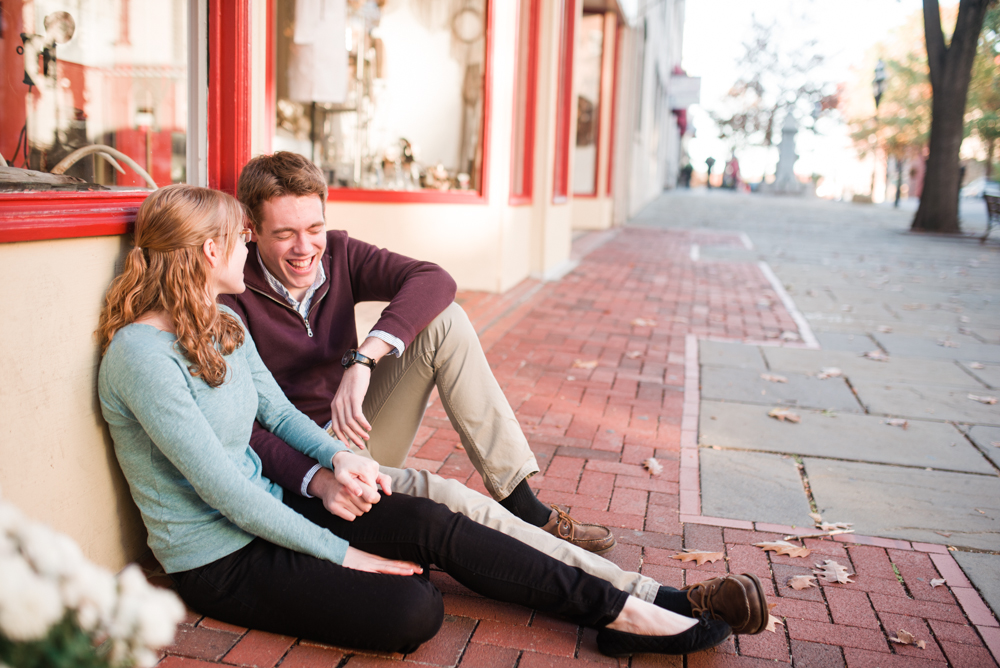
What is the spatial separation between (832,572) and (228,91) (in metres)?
2.48

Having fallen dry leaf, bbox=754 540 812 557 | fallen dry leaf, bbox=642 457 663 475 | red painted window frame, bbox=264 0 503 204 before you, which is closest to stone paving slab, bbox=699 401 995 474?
fallen dry leaf, bbox=642 457 663 475

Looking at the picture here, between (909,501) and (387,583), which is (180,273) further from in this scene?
(909,501)

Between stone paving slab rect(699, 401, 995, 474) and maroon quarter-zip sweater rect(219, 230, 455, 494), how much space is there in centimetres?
187

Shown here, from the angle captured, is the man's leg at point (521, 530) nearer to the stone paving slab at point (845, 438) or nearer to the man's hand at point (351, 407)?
the man's hand at point (351, 407)

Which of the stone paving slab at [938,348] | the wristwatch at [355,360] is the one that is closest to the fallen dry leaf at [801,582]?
the wristwatch at [355,360]

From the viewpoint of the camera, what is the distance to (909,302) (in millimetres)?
7953

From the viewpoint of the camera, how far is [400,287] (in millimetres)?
2641

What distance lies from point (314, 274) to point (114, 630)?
166cm

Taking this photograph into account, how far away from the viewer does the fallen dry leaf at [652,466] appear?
11.3 feet

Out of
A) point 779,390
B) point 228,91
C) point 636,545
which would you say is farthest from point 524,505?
point 779,390

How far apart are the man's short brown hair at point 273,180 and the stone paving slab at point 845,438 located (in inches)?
91.7

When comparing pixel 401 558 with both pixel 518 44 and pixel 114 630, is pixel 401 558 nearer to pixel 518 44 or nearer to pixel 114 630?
pixel 114 630

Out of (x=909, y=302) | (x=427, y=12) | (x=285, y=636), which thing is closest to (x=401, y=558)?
(x=285, y=636)

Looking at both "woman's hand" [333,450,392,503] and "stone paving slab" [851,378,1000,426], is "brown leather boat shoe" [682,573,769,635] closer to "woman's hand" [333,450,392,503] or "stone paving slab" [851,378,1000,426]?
"woman's hand" [333,450,392,503]
